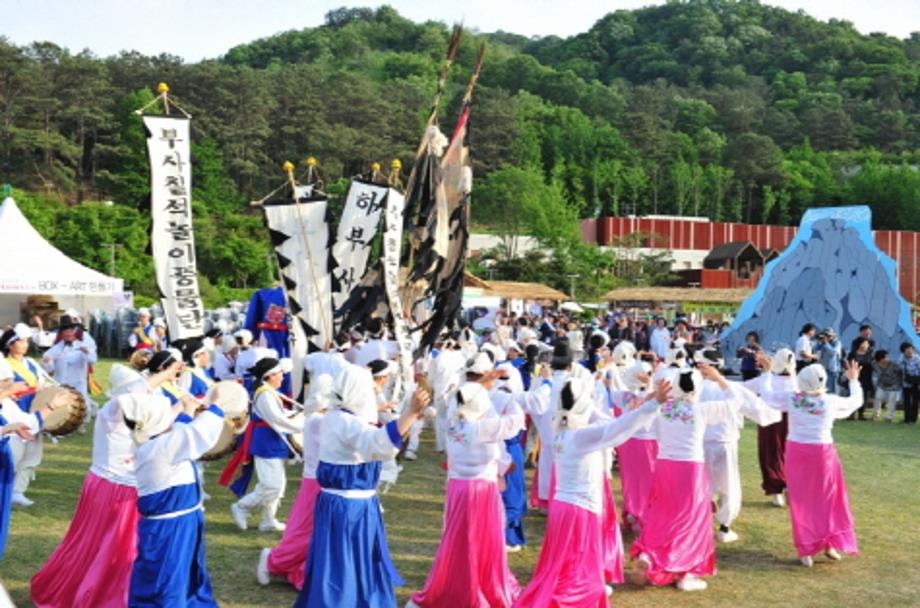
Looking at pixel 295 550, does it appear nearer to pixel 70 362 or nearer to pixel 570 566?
pixel 570 566

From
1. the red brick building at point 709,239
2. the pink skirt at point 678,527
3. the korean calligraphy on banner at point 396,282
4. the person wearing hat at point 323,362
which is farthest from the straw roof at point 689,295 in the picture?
the pink skirt at point 678,527

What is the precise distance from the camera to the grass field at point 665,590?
6812mm

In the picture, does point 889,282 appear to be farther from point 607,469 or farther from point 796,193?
point 796,193

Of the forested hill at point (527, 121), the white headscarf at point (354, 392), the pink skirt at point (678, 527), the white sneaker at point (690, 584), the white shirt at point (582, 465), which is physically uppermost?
the forested hill at point (527, 121)

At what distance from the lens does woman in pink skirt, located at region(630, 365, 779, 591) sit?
6.98m

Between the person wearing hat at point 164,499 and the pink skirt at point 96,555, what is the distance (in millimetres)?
529

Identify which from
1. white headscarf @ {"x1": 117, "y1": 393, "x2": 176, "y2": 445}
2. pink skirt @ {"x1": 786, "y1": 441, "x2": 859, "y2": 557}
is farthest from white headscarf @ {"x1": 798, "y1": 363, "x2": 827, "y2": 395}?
white headscarf @ {"x1": 117, "y1": 393, "x2": 176, "y2": 445}

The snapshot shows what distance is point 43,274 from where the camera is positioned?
22.2 metres

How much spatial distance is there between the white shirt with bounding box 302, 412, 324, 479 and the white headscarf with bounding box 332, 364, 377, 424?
2.01ft

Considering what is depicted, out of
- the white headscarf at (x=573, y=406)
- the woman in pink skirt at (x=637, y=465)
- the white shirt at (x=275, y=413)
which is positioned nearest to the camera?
the white headscarf at (x=573, y=406)

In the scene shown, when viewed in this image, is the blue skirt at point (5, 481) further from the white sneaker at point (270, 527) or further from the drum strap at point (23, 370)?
the white sneaker at point (270, 527)

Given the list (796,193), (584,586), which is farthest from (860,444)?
(796,193)

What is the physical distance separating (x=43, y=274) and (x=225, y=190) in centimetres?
3420

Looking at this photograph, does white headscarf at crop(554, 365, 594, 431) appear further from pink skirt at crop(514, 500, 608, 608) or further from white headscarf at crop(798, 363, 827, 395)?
white headscarf at crop(798, 363, 827, 395)
